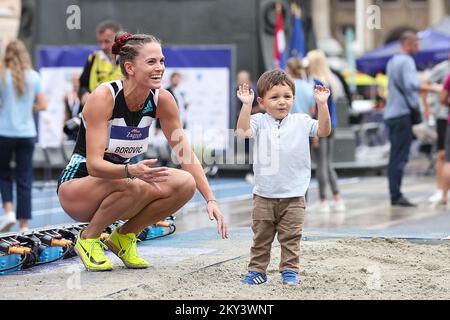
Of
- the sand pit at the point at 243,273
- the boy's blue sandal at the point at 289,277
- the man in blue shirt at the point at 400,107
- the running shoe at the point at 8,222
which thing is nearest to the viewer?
the sand pit at the point at 243,273

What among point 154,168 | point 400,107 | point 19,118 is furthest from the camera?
point 400,107

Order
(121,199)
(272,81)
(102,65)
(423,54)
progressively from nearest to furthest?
1. (272,81)
2. (121,199)
3. (102,65)
4. (423,54)

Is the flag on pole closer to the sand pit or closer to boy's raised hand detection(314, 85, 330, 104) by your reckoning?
the sand pit

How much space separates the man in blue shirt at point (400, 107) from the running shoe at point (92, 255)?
7.68m

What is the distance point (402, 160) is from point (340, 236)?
5.37 metres

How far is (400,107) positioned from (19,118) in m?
5.32

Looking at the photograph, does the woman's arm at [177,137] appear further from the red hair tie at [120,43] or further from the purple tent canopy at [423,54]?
the purple tent canopy at [423,54]

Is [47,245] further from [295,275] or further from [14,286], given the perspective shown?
[295,275]

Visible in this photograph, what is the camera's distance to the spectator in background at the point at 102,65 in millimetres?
10180

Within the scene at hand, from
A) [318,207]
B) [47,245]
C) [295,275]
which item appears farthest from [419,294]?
[318,207]

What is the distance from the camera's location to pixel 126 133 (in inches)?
267

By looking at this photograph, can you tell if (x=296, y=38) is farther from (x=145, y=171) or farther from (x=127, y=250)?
(x=145, y=171)

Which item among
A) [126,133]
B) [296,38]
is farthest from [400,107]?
[296,38]

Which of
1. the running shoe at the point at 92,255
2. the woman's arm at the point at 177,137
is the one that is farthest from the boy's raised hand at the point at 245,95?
the running shoe at the point at 92,255
